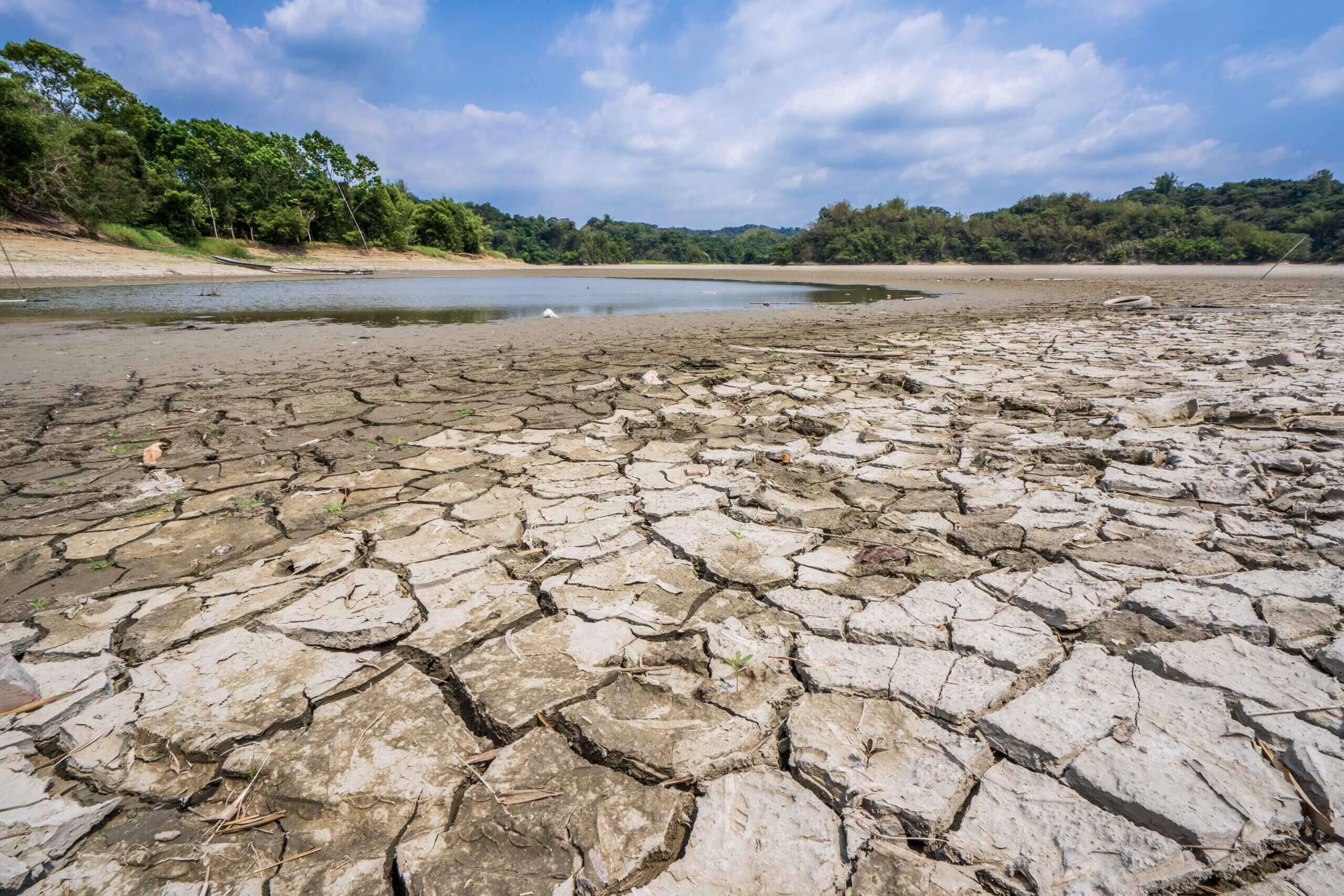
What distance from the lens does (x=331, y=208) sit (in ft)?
104

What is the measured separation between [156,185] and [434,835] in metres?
34.7

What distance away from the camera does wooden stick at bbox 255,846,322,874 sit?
0.91m

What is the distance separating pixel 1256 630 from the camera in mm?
1345

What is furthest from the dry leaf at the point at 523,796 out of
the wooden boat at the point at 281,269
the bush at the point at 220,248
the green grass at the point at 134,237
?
the bush at the point at 220,248

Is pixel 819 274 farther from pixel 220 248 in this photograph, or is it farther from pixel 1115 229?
pixel 220 248

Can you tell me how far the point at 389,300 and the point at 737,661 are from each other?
43.3 ft

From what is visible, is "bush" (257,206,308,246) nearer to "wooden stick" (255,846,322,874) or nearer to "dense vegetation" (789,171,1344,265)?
"dense vegetation" (789,171,1344,265)

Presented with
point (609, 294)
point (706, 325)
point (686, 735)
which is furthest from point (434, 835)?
point (609, 294)

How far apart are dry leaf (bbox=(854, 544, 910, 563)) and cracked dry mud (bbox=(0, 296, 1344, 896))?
0.06 ft

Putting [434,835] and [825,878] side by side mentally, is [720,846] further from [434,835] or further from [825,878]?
[434,835]

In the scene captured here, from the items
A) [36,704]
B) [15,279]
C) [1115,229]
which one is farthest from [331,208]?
[1115,229]

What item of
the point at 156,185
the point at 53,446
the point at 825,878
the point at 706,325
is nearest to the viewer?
the point at 825,878

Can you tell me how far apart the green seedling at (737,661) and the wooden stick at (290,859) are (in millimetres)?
816

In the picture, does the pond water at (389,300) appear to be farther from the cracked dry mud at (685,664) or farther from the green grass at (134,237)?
the green grass at (134,237)
